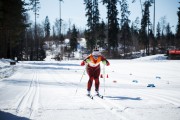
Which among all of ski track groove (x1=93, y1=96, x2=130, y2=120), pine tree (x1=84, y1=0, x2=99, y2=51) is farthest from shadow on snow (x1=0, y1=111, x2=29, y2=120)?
pine tree (x1=84, y1=0, x2=99, y2=51)

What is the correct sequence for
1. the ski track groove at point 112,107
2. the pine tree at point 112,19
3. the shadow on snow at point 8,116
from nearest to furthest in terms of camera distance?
1. the shadow on snow at point 8,116
2. the ski track groove at point 112,107
3. the pine tree at point 112,19

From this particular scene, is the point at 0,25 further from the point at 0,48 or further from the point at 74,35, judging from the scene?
the point at 74,35

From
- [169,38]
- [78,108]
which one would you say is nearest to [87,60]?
[78,108]

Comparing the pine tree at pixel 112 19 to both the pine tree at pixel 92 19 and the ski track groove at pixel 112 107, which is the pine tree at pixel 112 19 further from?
the ski track groove at pixel 112 107

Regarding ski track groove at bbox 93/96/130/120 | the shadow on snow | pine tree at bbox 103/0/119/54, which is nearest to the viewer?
the shadow on snow

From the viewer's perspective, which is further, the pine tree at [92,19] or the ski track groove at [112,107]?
the pine tree at [92,19]

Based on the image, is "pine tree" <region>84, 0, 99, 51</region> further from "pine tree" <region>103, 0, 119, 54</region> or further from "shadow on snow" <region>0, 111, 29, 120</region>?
"shadow on snow" <region>0, 111, 29, 120</region>

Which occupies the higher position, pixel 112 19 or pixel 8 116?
pixel 112 19

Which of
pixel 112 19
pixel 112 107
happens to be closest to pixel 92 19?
pixel 112 19

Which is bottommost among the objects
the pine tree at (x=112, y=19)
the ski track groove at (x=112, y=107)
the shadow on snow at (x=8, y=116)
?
the shadow on snow at (x=8, y=116)

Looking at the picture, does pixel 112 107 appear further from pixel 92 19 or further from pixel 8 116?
pixel 92 19

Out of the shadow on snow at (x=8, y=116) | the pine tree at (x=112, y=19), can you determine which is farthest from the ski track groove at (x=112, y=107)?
the pine tree at (x=112, y=19)

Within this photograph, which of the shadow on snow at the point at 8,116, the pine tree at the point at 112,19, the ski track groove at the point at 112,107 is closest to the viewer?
the shadow on snow at the point at 8,116

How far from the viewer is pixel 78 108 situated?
23.8 feet
